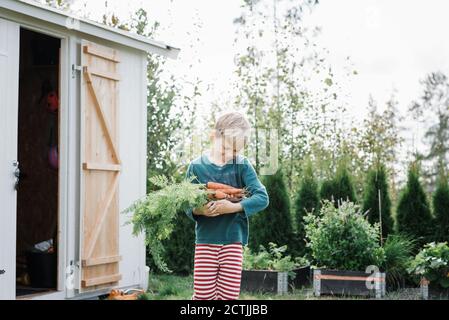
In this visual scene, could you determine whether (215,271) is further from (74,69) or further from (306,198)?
(306,198)

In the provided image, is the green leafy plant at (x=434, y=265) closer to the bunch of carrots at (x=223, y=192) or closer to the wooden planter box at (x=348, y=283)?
the wooden planter box at (x=348, y=283)

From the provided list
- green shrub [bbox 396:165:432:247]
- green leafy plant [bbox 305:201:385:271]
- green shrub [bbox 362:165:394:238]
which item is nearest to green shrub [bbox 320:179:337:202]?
green shrub [bbox 362:165:394:238]

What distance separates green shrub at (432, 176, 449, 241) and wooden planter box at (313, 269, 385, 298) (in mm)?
1328

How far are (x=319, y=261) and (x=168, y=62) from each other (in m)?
4.56

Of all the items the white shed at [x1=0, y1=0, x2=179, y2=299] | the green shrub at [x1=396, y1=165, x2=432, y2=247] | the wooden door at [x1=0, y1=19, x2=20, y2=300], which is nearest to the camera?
the wooden door at [x1=0, y1=19, x2=20, y2=300]

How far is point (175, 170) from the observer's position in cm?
947

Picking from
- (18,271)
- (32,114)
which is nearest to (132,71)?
(32,114)

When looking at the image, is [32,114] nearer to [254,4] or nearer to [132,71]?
[132,71]

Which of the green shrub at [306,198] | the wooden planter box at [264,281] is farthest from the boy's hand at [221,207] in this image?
the green shrub at [306,198]

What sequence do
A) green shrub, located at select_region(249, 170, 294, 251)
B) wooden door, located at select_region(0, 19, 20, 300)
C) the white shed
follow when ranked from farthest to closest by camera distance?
green shrub, located at select_region(249, 170, 294, 251)
the white shed
wooden door, located at select_region(0, 19, 20, 300)

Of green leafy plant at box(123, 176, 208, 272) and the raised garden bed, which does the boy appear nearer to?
green leafy plant at box(123, 176, 208, 272)

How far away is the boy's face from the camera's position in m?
3.89

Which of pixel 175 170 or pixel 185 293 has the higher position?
pixel 175 170

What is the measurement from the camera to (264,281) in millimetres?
7102
